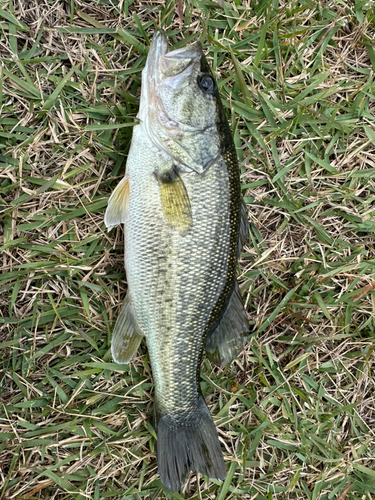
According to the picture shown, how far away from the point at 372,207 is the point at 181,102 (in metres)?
1.54

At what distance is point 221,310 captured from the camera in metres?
2.14

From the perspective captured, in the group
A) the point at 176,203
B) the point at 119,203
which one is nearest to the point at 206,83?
the point at 176,203

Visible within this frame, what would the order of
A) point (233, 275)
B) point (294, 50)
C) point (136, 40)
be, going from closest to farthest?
point (233, 275), point (136, 40), point (294, 50)

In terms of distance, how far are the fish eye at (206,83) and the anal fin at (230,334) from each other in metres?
1.07

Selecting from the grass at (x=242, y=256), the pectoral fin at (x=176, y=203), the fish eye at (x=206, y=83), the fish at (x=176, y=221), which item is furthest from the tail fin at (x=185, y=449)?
the fish eye at (x=206, y=83)

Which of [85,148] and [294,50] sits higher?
[294,50]

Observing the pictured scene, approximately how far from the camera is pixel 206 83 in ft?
6.71

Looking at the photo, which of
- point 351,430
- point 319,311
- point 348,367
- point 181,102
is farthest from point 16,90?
point 351,430

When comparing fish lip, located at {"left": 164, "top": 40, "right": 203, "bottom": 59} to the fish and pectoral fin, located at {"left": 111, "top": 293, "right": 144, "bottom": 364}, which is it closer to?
the fish

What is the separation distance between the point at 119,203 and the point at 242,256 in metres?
0.89

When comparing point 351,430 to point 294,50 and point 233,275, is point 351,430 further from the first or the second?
point 294,50

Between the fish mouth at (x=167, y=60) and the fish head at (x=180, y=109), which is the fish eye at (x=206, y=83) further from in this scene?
the fish mouth at (x=167, y=60)

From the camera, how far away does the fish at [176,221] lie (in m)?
1.98

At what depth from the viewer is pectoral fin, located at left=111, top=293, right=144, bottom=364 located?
216 centimetres
